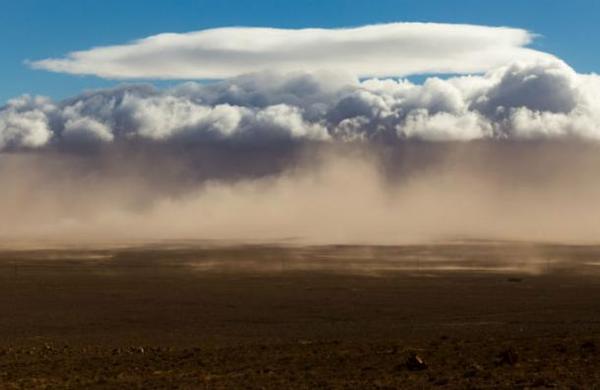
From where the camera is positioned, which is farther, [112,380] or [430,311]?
[430,311]

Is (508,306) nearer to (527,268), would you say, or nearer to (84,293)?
(84,293)

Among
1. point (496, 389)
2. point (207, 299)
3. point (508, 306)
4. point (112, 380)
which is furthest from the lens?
point (207, 299)

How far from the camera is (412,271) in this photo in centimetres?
18012

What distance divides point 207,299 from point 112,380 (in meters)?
69.8

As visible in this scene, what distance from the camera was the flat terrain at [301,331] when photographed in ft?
146

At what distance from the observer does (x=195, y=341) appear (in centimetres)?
6594

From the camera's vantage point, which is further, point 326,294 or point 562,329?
point 326,294

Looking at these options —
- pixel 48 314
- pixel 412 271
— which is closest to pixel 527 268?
pixel 412 271

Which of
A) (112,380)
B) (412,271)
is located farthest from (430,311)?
(412,271)

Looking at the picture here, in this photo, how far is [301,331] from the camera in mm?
73812

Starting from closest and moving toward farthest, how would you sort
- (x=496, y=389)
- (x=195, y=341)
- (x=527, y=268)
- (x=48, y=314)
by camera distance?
(x=496, y=389) → (x=195, y=341) → (x=48, y=314) → (x=527, y=268)

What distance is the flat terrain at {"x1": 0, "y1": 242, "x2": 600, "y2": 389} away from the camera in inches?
1753

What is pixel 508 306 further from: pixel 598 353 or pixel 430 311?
pixel 598 353

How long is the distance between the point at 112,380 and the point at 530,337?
28134 millimetres
